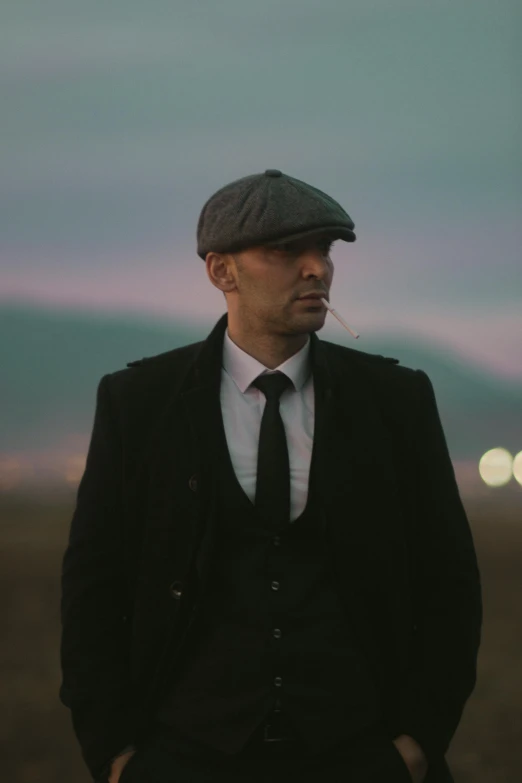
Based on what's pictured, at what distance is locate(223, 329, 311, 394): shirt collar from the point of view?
2.55m

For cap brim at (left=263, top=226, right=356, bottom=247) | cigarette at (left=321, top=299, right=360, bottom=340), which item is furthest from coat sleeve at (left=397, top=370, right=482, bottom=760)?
cap brim at (left=263, top=226, right=356, bottom=247)

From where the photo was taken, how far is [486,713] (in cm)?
668

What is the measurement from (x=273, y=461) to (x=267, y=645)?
380 millimetres

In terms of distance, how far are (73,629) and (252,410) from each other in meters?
0.63

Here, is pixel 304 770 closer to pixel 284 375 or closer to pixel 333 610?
pixel 333 610

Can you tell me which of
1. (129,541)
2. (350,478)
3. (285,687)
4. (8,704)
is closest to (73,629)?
(129,541)

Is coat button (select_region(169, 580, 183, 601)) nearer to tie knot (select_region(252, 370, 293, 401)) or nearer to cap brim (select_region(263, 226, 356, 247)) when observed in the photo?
tie knot (select_region(252, 370, 293, 401))

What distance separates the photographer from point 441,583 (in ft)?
8.42

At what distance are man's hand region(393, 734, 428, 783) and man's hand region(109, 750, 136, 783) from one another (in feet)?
1.90

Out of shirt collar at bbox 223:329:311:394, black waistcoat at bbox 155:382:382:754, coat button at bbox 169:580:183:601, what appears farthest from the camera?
shirt collar at bbox 223:329:311:394

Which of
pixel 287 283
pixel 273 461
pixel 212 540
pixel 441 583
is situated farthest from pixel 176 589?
pixel 287 283

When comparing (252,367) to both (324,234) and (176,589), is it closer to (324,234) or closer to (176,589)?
(324,234)

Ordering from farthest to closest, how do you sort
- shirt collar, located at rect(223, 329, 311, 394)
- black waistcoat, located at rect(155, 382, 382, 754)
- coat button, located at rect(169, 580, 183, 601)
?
shirt collar, located at rect(223, 329, 311, 394) < coat button, located at rect(169, 580, 183, 601) < black waistcoat, located at rect(155, 382, 382, 754)

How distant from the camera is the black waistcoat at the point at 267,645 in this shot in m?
2.34
